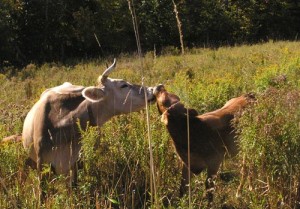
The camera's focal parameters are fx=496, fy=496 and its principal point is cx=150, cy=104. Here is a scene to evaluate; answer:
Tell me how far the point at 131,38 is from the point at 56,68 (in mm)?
7791

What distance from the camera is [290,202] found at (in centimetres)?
399

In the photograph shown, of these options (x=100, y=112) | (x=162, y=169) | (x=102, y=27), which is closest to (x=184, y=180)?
(x=162, y=169)

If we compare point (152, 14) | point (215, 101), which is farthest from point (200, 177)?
point (152, 14)

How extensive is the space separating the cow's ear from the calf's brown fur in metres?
0.68

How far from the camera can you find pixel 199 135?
16.8 ft

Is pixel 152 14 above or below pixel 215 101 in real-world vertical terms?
above

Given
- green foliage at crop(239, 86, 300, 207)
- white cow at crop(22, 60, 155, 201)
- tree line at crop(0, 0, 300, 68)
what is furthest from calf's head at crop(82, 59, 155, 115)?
tree line at crop(0, 0, 300, 68)

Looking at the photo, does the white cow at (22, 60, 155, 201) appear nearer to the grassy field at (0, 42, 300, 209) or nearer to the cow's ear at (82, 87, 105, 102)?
the cow's ear at (82, 87, 105, 102)

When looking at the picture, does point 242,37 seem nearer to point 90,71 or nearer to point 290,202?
point 90,71

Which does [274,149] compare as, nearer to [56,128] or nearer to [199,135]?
[199,135]

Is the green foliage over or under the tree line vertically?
under

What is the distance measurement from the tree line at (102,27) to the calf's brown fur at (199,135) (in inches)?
603

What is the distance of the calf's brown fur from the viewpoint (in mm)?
4973

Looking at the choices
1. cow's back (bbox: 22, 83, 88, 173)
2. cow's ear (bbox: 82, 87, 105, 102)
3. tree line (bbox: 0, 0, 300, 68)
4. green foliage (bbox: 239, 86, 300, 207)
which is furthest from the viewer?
tree line (bbox: 0, 0, 300, 68)
